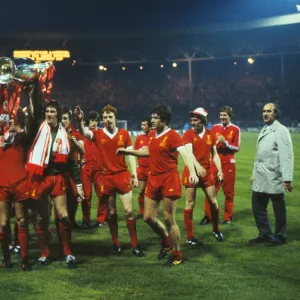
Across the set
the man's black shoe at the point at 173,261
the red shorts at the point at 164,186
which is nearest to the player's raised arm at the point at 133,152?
the red shorts at the point at 164,186

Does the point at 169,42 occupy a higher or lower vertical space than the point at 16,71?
higher

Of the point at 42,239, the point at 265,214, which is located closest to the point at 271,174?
the point at 265,214

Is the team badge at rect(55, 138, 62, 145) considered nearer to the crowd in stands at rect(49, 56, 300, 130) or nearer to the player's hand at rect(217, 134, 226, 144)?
the player's hand at rect(217, 134, 226, 144)

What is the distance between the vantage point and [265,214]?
880 centimetres

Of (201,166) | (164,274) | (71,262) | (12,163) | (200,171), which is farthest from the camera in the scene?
(201,166)

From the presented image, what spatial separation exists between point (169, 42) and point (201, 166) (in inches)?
2292

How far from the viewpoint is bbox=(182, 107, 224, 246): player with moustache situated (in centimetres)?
870

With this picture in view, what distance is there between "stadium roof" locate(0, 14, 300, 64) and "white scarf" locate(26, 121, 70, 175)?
5371cm

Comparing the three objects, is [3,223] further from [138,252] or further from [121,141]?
[121,141]

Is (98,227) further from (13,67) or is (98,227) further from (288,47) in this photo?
(288,47)

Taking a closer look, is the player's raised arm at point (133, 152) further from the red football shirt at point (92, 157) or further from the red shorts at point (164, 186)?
the red football shirt at point (92, 157)

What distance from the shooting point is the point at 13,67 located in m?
7.15

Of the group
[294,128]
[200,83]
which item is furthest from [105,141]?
[200,83]

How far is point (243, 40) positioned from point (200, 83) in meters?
6.87
